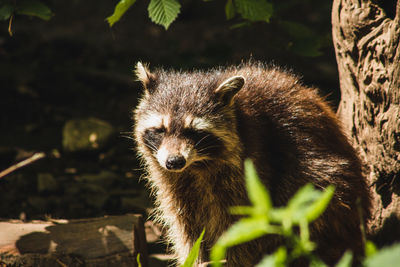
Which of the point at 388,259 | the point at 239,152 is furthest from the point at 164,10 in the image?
the point at 388,259

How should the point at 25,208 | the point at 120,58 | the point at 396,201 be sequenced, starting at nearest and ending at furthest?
the point at 396,201 → the point at 25,208 → the point at 120,58

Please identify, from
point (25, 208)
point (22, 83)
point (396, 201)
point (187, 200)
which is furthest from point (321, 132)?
point (22, 83)

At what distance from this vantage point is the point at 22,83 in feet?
24.1

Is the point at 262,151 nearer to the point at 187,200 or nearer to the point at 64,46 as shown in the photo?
the point at 187,200

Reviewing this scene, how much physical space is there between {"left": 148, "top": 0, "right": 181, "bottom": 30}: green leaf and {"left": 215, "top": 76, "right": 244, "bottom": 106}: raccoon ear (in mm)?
615

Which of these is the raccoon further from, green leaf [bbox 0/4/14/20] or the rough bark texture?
green leaf [bbox 0/4/14/20]

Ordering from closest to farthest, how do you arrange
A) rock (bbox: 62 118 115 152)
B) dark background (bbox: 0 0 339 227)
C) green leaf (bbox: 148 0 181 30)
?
green leaf (bbox: 148 0 181 30) < dark background (bbox: 0 0 339 227) < rock (bbox: 62 118 115 152)

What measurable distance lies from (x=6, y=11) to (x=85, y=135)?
2.51 meters

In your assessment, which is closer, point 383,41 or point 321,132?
point 383,41

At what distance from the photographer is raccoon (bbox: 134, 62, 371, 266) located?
3.58m

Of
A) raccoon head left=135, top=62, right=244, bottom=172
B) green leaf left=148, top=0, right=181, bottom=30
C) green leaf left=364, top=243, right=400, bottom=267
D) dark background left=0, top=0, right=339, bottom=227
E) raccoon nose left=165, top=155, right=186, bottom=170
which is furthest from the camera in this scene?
dark background left=0, top=0, right=339, bottom=227

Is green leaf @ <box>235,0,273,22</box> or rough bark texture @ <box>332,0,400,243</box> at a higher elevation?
green leaf @ <box>235,0,273,22</box>

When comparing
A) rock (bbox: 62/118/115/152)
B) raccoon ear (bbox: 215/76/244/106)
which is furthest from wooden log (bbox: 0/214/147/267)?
rock (bbox: 62/118/115/152)

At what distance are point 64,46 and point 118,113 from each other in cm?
256
